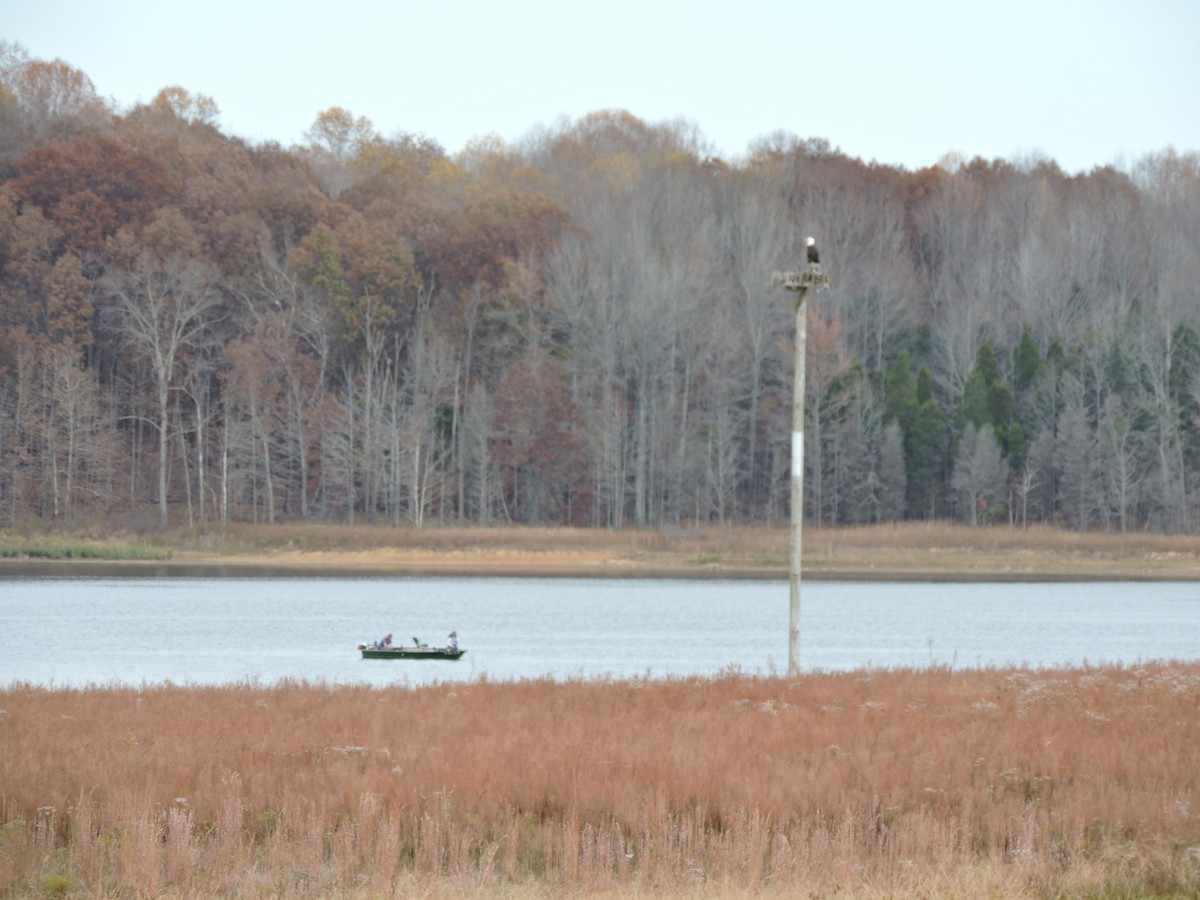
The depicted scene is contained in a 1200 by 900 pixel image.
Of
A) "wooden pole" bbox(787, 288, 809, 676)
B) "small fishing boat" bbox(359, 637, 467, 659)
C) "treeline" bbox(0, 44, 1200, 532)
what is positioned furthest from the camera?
"treeline" bbox(0, 44, 1200, 532)

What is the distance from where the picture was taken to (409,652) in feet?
106

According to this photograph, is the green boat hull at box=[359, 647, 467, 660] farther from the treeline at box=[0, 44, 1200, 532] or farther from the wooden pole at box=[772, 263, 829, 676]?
the treeline at box=[0, 44, 1200, 532]

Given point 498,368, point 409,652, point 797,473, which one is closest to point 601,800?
point 797,473

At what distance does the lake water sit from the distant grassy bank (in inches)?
155

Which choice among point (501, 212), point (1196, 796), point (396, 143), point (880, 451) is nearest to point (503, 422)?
point (501, 212)

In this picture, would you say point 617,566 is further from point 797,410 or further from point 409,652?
point 797,410

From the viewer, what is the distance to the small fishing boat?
31.8 m

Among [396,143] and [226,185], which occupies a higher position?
[396,143]

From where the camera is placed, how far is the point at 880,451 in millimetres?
81500

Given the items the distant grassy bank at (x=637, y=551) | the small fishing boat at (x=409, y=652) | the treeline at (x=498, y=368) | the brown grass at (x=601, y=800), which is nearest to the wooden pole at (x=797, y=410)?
the brown grass at (x=601, y=800)

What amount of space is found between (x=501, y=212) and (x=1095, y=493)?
40336 mm

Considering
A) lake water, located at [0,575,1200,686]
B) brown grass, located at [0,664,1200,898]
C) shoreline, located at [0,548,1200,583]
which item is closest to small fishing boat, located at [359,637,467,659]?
lake water, located at [0,575,1200,686]

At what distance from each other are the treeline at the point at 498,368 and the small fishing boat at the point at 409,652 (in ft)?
126

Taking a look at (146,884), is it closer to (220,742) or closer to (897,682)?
(220,742)
